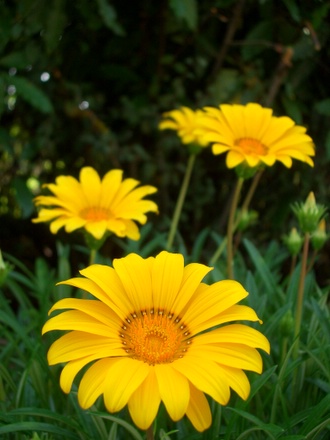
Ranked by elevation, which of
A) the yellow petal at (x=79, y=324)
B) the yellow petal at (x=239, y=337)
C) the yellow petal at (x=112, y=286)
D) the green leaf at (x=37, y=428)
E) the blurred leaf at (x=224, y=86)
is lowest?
the green leaf at (x=37, y=428)

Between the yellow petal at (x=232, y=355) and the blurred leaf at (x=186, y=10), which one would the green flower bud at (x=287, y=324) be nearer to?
the yellow petal at (x=232, y=355)

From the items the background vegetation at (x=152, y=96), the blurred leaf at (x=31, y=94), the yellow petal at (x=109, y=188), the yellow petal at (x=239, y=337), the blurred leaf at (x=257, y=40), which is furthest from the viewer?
the blurred leaf at (x=257, y=40)

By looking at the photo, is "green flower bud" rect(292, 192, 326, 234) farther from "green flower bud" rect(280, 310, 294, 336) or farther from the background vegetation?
the background vegetation

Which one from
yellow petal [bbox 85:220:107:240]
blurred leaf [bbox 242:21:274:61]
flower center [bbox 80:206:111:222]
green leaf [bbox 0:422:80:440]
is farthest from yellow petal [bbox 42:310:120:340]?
blurred leaf [bbox 242:21:274:61]

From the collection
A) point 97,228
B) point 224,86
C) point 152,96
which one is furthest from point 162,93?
point 97,228

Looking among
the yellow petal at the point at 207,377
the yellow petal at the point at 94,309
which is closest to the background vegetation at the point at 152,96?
the yellow petal at the point at 94,309

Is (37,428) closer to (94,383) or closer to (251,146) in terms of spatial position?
(94,383)
